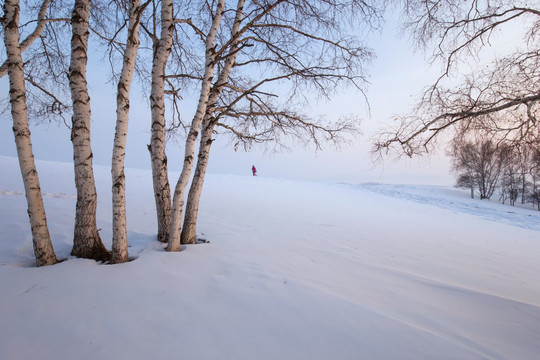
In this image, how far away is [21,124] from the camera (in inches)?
106

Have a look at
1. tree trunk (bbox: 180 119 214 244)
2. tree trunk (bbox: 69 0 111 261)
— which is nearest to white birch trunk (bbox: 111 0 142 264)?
tree trunk (bbox: 69 0 111 261)

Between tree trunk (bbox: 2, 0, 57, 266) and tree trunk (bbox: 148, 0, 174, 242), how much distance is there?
56.9 inches

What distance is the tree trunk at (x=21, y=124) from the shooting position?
2627mm

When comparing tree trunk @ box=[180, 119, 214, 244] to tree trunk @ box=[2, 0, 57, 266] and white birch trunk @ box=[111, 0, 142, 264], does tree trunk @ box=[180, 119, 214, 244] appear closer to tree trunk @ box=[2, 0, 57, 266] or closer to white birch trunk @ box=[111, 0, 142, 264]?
white birch trunk @ box=[111, 0, 142, 264]

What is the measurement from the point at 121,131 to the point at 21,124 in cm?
103

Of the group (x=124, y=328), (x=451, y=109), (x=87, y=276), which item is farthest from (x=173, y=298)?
(x=451, y=109)

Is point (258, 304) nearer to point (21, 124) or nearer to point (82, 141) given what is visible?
point (82, 141)

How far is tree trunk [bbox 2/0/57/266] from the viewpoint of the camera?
103 inches

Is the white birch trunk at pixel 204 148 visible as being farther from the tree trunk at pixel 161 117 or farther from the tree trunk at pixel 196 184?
the tree trunk at pixel 161 117

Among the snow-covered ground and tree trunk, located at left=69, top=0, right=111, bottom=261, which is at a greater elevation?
tree trunk, located at left=69, top=0, right=111, bottom=261

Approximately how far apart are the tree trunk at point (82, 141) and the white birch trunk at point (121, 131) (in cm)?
34

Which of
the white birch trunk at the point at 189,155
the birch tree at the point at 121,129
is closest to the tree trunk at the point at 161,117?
the birch tree at the point at 121,129

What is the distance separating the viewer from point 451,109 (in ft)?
11.9

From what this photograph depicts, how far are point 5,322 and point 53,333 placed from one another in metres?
0.45
